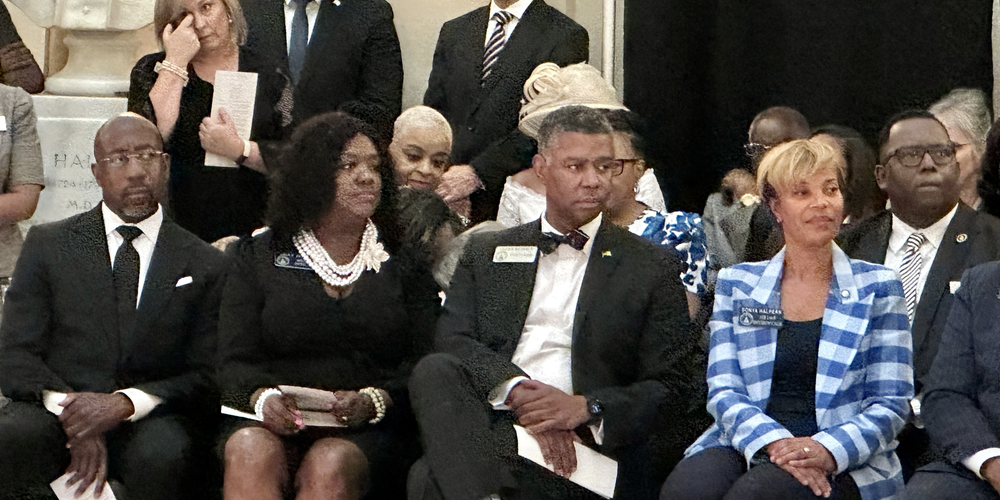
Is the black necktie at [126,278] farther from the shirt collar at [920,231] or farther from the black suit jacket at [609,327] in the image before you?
the shirt collar at [920,231]

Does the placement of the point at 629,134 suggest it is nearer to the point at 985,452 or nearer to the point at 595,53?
the point at 595,53

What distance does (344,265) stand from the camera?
11.4ft

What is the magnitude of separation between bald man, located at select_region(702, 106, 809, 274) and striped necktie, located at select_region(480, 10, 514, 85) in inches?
33.5

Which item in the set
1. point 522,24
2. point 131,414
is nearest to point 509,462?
point 131,414

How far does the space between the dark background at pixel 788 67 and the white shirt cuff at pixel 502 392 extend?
1.19m

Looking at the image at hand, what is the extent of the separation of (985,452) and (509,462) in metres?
1.08

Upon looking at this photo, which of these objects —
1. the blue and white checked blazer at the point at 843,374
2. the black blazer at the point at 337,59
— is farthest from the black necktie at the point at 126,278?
the blue and white checked blazer at the point at 843,374

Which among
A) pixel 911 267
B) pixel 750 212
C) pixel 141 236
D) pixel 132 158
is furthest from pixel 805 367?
pixel 132 158

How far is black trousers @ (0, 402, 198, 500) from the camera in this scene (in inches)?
133

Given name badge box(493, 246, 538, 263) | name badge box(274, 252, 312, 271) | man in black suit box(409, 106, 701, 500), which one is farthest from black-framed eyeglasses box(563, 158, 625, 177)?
name badge box(274, 252, 312, 271)

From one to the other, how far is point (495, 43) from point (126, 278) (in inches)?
58.0

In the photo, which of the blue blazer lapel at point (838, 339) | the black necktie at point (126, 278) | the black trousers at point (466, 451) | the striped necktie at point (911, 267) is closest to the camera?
the blue blazer lapel at point (838, 339)

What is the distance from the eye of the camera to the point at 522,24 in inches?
171

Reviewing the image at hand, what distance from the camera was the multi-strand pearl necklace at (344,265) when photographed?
3.45 m
